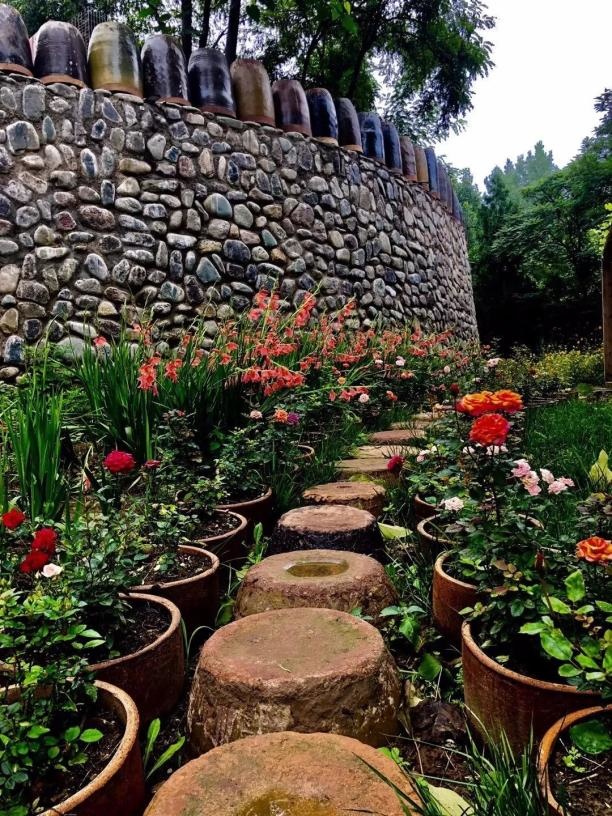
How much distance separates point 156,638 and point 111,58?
5.32 m

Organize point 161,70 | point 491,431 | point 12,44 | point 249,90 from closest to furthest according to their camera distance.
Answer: point 491,431 < point 12,44 < point 161,70 < point 249,90

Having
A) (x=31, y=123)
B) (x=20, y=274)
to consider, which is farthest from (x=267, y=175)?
(x=20, y=274)

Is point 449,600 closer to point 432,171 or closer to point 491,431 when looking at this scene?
point 491,431

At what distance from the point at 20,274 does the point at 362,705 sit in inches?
178

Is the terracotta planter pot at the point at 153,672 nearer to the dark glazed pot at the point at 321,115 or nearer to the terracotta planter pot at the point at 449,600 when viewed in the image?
the terracotta planter pot at the point at 449,600

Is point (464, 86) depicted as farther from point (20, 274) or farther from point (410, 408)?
point (20, 274)

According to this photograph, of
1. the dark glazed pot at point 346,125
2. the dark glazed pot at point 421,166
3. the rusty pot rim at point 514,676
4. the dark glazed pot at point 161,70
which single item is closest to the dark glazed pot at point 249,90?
the dark glazed pot at point 161,70

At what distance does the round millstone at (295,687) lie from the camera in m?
1.32

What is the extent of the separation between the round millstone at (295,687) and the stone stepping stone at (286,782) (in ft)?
0.48

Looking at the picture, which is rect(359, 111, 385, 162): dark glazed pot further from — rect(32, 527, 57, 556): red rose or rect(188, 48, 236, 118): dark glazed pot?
rect(32, 527, 57, 556): red rose

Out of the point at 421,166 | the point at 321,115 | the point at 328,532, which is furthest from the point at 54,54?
the point at 421,166

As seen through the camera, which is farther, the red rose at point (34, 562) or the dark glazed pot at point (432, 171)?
the dark glazed pot at point (432, 171)

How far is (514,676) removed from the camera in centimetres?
126

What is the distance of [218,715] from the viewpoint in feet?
4.51
